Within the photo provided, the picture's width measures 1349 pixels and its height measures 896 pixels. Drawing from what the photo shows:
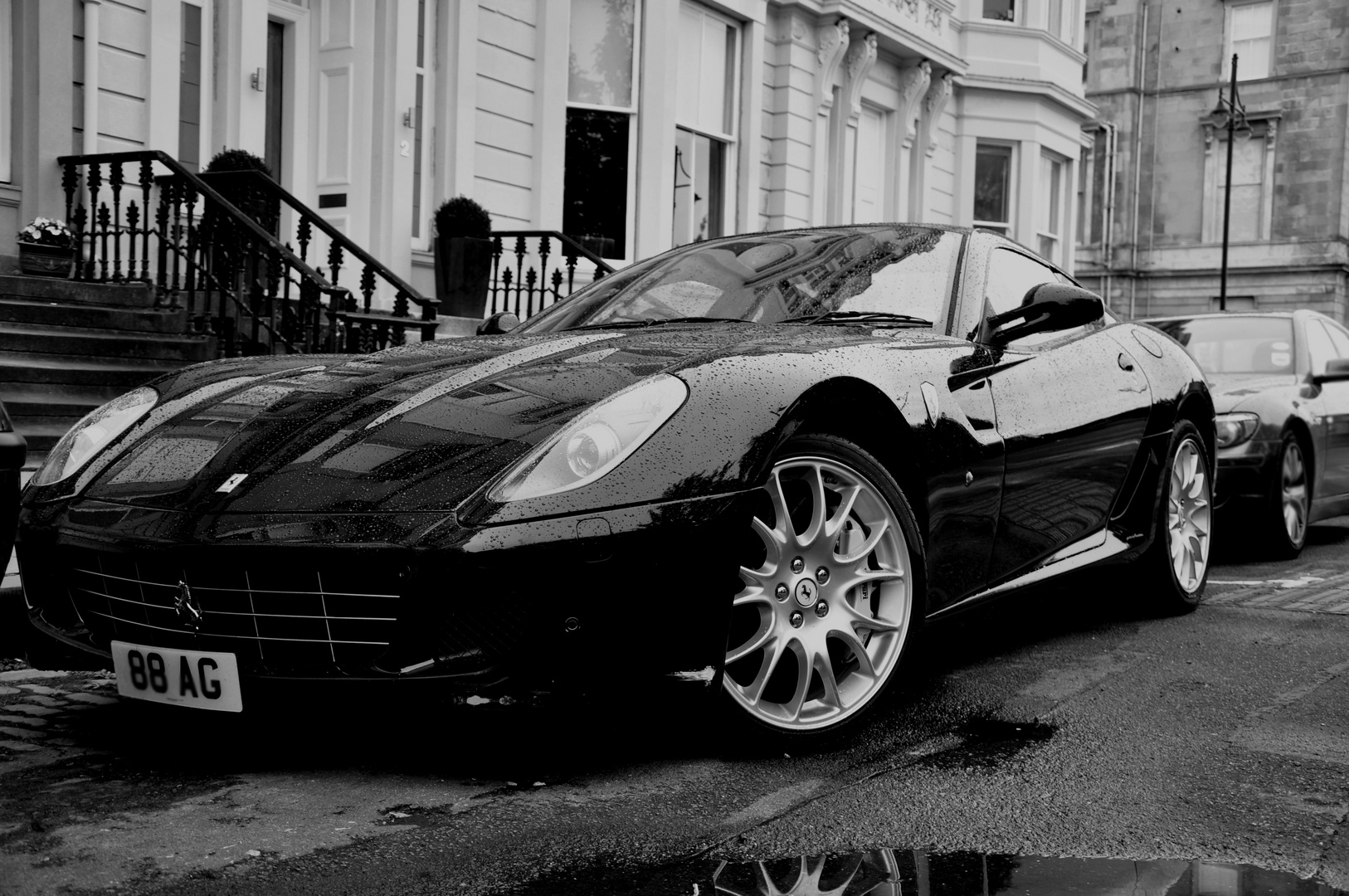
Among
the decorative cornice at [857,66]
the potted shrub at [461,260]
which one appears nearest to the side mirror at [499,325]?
the potted shrub at [461,260]

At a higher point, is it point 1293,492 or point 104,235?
point 104,235

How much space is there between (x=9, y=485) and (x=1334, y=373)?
7.07 meters

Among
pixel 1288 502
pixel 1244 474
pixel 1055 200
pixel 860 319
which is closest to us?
pixel 860 319

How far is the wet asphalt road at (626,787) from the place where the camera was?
2.60 meters

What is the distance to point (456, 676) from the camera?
2961mm

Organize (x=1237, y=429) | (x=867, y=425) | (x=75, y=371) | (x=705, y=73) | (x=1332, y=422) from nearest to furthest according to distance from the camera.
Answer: (x=867, y=425) → (x=1237, y=429) → (x=75, y=371) → (x=1332, y=422) → (x=705, y=73)

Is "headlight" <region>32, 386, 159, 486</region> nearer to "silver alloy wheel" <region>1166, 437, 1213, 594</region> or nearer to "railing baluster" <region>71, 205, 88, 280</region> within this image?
"silver alloy wheel" <region>1166, 437, 1213, 594</region>

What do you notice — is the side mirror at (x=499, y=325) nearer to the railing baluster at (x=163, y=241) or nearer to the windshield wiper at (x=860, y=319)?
the windshield wiper at (x=860, y=319)

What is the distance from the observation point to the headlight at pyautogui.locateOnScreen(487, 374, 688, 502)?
10.1 feet

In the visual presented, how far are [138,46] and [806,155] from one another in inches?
339

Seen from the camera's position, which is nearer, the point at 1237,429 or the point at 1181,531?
the point at 1181,531

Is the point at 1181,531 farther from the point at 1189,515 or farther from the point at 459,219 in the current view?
the point at 459,219

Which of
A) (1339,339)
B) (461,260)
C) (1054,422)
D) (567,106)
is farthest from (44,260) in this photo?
(1339,339)

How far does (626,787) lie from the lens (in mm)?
3102
